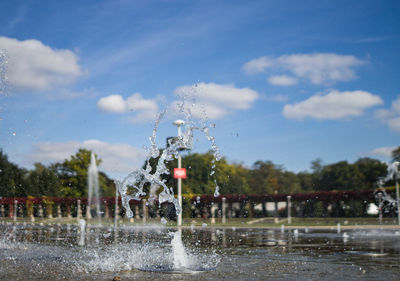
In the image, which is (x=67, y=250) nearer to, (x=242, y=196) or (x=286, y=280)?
(x=286, y=280)

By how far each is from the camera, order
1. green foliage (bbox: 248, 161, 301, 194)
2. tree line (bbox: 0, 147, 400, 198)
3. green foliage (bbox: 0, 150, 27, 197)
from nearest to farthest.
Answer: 1. green foliage (bbox: 0, 150, 27, 197)
2. tree line (bbox: 0, 147, 400, 198)
3. green foliage (bbox: 248, 161, 301, 194)

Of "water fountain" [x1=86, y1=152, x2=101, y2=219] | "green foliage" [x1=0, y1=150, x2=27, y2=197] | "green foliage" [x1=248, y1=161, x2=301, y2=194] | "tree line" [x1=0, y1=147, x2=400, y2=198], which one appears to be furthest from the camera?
"green foliage" [x1=248, y1=161, x2=301, y2=194]

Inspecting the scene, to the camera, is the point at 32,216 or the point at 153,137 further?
the point at 32,216

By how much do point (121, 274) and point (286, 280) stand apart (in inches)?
136

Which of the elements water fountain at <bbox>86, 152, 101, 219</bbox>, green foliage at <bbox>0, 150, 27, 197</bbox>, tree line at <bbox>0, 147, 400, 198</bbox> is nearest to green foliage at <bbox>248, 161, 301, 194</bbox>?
tree line at <bbox>0, 147, 400, 198</bbox>

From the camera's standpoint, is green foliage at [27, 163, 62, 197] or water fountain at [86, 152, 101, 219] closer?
green foliage at [27, 163, 62, 197]

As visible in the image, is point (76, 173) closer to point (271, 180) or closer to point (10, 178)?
point (10, 178)

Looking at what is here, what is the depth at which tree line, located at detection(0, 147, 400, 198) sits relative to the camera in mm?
66812

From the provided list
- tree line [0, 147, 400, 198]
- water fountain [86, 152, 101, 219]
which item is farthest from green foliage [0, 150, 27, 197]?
water fountain [86, 152, 101, 219]

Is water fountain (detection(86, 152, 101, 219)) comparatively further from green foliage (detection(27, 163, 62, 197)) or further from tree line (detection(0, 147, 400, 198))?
green foliage (detection(27, 163, 62, 197))

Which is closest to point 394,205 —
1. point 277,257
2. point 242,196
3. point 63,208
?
point 242,196

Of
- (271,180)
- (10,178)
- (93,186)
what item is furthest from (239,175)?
(10,178)

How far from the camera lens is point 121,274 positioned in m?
9.64

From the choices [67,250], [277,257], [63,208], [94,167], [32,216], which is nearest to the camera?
[277,257]
